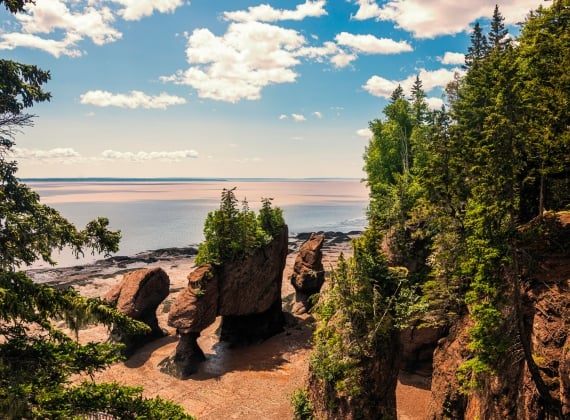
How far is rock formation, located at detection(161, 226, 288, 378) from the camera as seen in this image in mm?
27062

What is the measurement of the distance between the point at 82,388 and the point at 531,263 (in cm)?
1538

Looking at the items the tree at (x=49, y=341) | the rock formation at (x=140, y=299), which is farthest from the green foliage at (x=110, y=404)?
the rock formation at (x=140, y=299)

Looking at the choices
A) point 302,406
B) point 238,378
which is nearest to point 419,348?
point 302,406

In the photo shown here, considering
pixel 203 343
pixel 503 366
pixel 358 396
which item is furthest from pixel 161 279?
pixel 503 366

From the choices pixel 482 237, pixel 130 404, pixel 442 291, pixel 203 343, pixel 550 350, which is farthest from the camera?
pixel 203 343

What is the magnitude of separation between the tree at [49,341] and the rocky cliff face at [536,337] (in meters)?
11.3

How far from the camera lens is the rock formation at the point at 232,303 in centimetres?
2706

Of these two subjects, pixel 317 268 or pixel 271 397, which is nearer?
pixel 271 397

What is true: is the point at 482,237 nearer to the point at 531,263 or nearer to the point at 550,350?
the point at 531,263

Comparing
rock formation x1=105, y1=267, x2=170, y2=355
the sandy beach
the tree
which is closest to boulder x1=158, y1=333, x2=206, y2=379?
the sandy beach

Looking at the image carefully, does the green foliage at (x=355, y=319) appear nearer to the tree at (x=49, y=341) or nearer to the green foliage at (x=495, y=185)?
the green foliage at (x=495, y=185)

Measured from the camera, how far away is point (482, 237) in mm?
14469

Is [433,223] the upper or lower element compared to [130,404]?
upper

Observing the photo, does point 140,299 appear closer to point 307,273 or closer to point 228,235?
point 228,235
